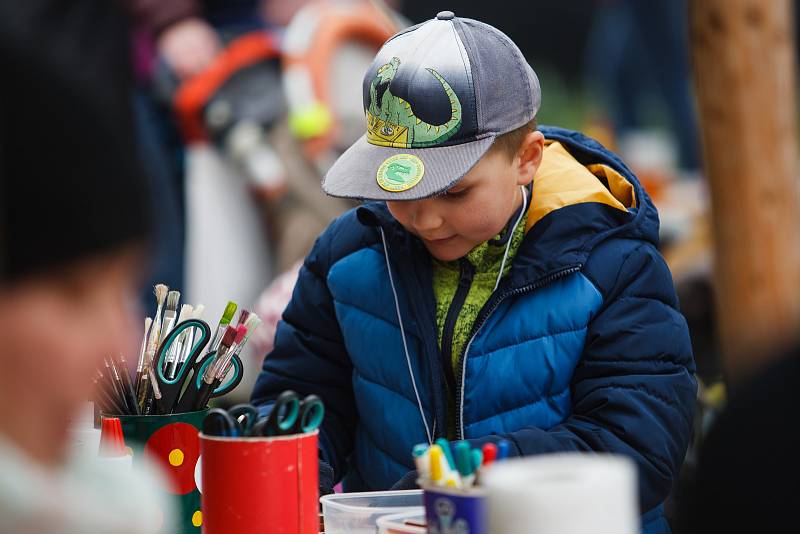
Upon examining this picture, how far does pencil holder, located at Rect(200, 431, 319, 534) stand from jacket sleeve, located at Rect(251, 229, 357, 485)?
0.54 metres

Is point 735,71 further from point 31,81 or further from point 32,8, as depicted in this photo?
point 31,81

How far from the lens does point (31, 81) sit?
64cm

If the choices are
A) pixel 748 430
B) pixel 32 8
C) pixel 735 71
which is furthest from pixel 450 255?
pixel 735 71

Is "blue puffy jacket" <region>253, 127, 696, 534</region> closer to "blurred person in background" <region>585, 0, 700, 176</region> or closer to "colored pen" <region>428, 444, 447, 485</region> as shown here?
"colored pen" <region>428, 444, 447, 485</region>

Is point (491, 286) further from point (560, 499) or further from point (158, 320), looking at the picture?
point (560, 499)

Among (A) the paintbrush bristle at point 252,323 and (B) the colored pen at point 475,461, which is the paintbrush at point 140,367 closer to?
(A) the paintbrush bristle at point 252,323

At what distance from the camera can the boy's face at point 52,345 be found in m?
0.65

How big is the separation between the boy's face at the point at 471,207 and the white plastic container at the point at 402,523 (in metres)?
0.43

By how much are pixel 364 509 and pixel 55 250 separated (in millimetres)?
619

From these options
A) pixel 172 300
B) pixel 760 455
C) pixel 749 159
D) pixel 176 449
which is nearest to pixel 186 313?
pixel 172 300

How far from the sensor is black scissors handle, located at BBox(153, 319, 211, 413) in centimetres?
130

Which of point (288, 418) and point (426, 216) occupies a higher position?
point (426, 216)

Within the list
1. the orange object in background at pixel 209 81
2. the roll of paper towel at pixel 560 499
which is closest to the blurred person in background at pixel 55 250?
the roll of paper towel at pixel 560 499

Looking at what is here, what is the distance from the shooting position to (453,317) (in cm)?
156
